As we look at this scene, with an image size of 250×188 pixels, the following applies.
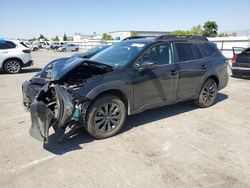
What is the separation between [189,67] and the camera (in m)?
5.07

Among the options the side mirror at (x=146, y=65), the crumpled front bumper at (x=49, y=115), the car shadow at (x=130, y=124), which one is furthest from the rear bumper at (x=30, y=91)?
the side mirror at (x=146, y=65)

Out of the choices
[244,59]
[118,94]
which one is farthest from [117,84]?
[244,59]

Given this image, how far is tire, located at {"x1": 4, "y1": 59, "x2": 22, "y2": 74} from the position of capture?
1133 centimetres

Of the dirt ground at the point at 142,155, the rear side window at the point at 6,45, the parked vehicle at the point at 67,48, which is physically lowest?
the dirt ground at the point at 142,155

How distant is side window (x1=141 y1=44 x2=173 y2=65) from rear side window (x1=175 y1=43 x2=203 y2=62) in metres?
0.28

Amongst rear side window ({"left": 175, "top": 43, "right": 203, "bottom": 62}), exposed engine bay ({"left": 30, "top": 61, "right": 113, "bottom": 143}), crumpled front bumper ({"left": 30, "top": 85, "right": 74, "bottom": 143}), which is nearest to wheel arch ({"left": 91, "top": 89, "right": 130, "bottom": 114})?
exposed engine bay ({"left": 30, "top": 61, "right": 113, "bottom": 143})

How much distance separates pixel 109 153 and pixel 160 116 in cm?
197

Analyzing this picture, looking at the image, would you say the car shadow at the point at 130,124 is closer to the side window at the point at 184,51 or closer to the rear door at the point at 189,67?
the rear door at the point at 189,67

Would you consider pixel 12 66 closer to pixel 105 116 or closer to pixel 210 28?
pixel 105 116

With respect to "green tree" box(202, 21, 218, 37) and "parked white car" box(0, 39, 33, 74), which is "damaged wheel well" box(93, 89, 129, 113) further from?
"green tree" box(202, 21, 218, 37)

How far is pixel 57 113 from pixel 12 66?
9326mm

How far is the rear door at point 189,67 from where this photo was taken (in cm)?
498

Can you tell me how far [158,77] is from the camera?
14.8ft

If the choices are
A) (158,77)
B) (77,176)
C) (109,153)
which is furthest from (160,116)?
(77,176)
